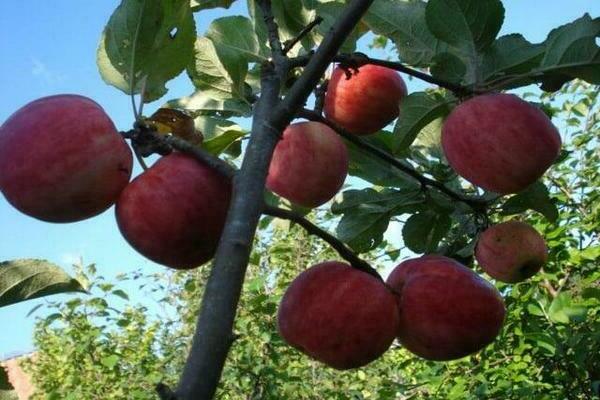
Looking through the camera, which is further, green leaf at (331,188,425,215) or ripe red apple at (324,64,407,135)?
green leaf at (331,188,425,215)

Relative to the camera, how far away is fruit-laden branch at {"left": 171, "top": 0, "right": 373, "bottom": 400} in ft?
2.05

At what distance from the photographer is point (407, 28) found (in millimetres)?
1403

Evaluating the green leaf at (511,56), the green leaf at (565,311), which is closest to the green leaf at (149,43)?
the green leaf at (511,56)

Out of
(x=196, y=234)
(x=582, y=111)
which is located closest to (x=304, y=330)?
(x=196, y=234)

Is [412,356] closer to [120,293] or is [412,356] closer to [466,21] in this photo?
[120,293]

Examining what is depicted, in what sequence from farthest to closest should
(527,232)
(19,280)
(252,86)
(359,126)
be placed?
(252,86) → (527,232) → (359,126) → (19,280)

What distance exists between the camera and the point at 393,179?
163 cm

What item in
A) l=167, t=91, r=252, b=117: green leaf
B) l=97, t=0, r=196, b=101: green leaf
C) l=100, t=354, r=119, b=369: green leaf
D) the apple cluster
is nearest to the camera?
the apple cluster

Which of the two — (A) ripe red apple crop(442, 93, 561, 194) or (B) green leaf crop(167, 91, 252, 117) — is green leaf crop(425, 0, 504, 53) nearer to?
(A) ripe red apple crop(442, 93, 561, 194)

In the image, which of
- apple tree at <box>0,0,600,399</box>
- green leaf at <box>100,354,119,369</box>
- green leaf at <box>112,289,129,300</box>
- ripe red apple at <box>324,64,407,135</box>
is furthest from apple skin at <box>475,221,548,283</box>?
green leaf at <box>112,289,129,300</box>

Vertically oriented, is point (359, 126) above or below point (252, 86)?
below

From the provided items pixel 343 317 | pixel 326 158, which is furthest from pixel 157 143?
pixel 326 158

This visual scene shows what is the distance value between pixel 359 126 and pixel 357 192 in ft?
0.74

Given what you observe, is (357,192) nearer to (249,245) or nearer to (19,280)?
(19,280)
